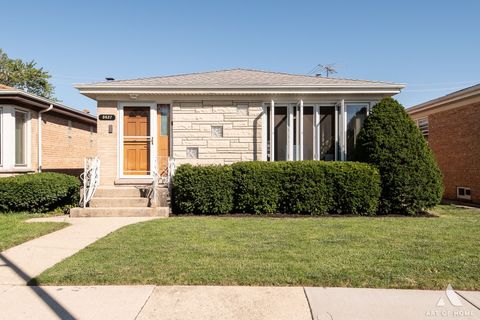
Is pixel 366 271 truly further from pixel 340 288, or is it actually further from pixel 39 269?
pixel 39 269

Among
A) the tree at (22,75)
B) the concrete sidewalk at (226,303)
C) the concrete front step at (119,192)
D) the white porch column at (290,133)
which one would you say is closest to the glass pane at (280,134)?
the white porch column at (290,133)

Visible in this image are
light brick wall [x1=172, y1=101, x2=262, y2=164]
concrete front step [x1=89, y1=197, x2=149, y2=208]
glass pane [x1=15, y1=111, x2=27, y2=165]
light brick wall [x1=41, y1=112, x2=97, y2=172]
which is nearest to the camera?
concrete front step [x1=89, y1=197, x2=149, y2=208]

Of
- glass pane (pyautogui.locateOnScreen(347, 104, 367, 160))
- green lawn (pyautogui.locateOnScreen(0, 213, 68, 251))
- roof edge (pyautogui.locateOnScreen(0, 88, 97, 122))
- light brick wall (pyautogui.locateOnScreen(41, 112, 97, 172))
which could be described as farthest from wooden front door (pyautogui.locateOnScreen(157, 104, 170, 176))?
glass pane (pyautogui.locateOnScreen(347, 104, 367, 160))

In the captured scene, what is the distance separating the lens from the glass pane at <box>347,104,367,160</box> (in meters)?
10.1

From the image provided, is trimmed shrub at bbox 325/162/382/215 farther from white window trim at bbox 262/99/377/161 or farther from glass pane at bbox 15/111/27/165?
glass pane at bbox 15/111/27/165

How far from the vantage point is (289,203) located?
27.3ft

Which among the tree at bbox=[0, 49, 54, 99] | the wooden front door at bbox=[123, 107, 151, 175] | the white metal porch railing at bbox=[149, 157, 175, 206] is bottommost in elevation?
the white metal porch railing at bbox=[149, 157, 175, 206]

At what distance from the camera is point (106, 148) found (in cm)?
976

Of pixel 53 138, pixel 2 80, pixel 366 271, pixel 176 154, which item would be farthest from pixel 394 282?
pixel 2 80

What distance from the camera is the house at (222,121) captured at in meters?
9.70

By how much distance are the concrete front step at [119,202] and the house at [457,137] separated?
9.75m

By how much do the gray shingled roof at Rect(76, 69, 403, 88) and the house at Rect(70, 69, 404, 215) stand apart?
0.03m

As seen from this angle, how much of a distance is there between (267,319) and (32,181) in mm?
7820

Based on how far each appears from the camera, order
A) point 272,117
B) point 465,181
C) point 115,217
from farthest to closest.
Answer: point 465,181 → point 272,117 → point 115,217
